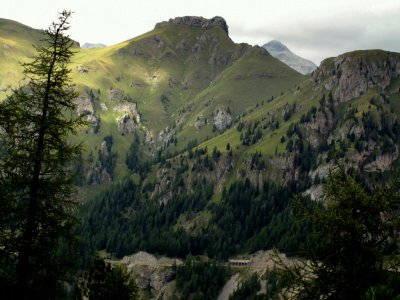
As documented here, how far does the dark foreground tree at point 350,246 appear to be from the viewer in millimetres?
25953

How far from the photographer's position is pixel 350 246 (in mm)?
26781

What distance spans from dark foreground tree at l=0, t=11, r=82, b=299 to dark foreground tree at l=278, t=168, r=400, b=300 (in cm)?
1484

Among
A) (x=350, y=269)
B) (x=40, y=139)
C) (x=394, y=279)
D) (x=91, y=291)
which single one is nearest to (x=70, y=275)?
(x=40, y=139)

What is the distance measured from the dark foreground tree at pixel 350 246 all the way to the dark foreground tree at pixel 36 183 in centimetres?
1484

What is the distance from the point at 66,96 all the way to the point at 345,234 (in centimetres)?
1962

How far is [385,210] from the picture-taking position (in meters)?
26.7

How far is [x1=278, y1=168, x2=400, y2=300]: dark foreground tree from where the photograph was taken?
2595 centimetres

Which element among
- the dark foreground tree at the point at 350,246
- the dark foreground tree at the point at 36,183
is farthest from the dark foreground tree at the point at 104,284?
the dark foreground tree at the point at 350,246

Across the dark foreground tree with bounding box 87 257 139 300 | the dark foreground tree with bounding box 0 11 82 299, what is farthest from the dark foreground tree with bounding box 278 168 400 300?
the dark foreground tree with bounding box 87 257 139 300

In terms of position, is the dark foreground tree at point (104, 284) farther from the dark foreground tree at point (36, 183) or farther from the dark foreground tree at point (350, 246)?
the dark foreground tree at point (350, 246)

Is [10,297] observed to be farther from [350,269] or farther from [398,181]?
[398,181]

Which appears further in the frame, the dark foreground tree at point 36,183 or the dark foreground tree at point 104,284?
the dark foreground tree at point 104,284

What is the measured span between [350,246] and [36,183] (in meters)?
19.4

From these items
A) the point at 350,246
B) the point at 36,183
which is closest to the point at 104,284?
the point at 36,183
